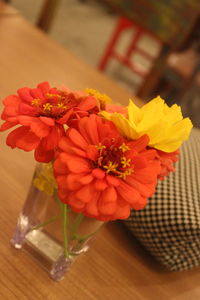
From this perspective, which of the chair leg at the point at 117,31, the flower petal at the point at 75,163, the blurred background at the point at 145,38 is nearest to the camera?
the flower petal at the point at 75,163

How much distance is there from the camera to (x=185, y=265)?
0.47m

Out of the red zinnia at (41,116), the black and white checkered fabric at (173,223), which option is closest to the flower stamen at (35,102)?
the red zinnia at (41,116)

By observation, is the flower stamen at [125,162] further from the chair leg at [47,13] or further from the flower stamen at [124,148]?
the chair leg at [47,13]

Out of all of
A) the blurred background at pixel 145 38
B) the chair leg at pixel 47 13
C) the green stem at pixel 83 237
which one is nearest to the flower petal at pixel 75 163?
the green stem at pixel 83 237

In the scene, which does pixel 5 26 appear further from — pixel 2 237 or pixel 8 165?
pixel 2 237

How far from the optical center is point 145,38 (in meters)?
3.65

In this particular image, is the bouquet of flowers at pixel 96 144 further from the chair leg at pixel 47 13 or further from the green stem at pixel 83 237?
the chair leg at pixel 47 13

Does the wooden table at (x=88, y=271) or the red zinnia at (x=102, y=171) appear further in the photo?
the wooden table at (x=88, y=271)

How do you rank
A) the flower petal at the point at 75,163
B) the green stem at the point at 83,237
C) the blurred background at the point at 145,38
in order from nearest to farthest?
1. the flower petal at the point at 75,163
2. the green stem at the point at 83,237
3. the blurred background at the point at 145,38

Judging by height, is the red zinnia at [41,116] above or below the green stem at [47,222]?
above

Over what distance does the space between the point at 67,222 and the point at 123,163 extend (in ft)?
0.38

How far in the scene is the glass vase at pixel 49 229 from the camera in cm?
35

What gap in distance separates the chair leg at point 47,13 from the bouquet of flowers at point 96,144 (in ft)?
3.52

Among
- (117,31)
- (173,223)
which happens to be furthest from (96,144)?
(117,31)
